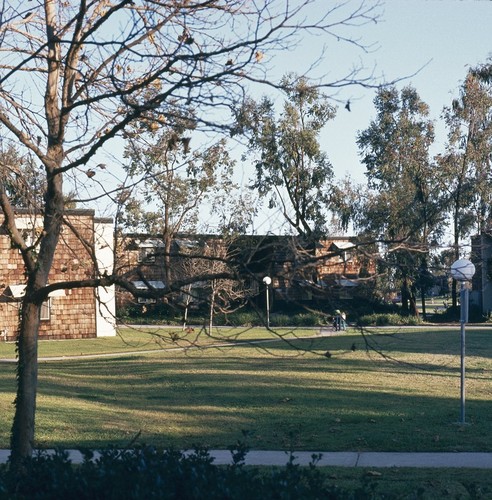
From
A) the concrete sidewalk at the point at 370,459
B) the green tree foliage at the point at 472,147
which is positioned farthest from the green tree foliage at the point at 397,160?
the concrete sidewalk at the point at 370,459

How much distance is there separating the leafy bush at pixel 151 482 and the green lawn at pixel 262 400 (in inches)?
47.0

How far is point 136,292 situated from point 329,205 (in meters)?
41.9

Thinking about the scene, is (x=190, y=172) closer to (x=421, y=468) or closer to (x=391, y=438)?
(x=421, y=468)

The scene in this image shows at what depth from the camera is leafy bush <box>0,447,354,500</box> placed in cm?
512

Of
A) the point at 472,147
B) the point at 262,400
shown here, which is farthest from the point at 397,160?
the point at 262,400

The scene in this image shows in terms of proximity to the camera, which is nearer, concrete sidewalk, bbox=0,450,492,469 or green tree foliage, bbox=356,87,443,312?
concrete sidewalk, bbox=0,450,492,469

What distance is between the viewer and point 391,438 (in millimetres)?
11977

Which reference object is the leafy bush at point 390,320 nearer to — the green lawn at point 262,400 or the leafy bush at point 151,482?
the green lawn at point 262,400

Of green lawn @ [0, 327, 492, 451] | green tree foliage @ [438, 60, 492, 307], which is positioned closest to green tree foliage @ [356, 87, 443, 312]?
green tree foliage @ [438, 60, 492, 307]

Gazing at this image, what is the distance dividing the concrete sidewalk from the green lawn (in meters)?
0.33

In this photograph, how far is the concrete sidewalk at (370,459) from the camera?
1027cm

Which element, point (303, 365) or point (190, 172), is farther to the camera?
point (303, 365)

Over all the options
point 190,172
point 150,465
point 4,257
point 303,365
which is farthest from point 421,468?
point 4,257

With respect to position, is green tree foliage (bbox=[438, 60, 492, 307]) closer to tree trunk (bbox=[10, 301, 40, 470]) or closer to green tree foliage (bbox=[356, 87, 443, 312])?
green tree foliage (bbox=[356, 87, 443, 312])
